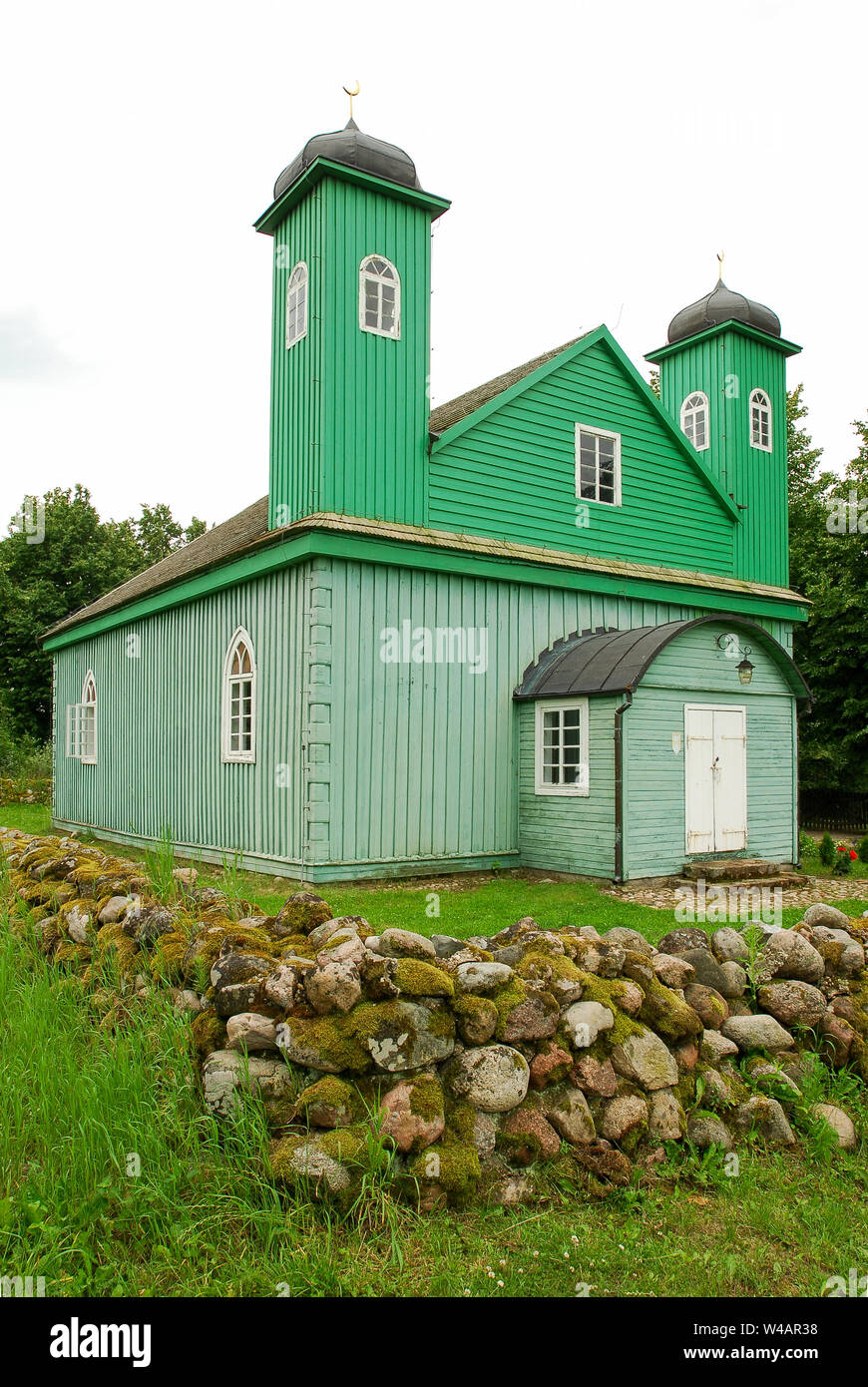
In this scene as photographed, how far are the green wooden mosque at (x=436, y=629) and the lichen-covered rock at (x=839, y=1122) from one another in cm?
671

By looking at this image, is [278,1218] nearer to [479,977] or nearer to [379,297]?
[479,977]

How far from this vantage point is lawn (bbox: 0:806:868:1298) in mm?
3441

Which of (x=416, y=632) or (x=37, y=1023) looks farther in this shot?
(x=416, y=632)

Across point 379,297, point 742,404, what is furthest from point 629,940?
point 742,404

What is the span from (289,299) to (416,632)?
4906 mm

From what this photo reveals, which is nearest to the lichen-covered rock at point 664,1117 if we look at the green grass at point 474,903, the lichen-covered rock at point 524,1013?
the lichen-covered rock at point 524,1013

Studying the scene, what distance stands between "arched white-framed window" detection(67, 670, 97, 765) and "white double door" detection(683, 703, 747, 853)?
1295 centimetres

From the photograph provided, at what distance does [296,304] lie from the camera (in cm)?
1279

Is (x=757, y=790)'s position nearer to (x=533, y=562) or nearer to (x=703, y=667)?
(x=703, y=667)

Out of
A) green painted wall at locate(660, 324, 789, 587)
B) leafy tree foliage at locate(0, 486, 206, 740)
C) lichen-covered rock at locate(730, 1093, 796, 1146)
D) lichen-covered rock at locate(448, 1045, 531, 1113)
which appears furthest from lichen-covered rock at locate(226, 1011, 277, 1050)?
leafy tree foliage at locate(0, 486, 206, 740)

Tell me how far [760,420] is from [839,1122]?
16.0 m

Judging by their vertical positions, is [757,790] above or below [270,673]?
below

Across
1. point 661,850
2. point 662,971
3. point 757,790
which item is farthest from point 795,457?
point 662,971
